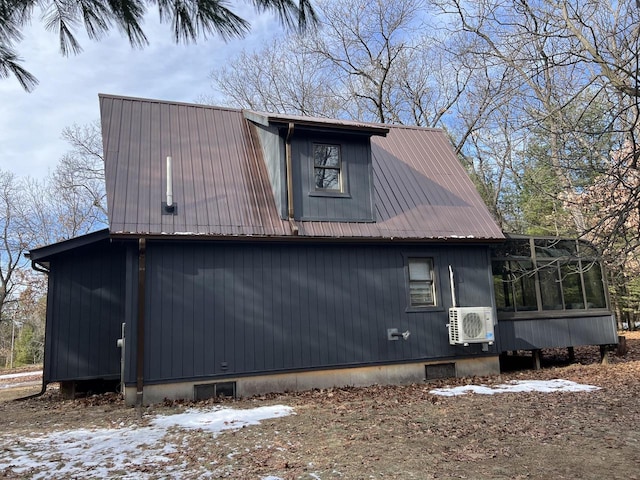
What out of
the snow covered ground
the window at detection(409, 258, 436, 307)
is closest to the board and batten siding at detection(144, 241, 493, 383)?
the window at detection(409, 258, 436, 307)

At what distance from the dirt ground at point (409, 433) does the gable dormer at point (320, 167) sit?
343 cm

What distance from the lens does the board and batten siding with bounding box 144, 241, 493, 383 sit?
26.5ft

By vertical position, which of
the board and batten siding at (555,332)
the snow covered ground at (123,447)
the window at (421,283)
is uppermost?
the window at (421,283)

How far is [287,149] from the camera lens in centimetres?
923

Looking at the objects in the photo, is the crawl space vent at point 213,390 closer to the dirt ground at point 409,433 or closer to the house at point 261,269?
the house at point 261,269

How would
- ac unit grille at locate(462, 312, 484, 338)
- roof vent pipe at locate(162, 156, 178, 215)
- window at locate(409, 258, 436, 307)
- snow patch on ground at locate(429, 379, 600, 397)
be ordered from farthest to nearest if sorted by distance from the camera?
1. window at locate(409, 258, 436, 307)
2. ac unit grille at locate(462, 312, 484, 338)
3. roof vent pipe at locate(162, 156, 178, 215)
4. snow patch on ground at locate(429, 379, 600, 397)

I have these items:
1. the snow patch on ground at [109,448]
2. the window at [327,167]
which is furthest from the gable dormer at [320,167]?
the snow patch on ground at [109,448]

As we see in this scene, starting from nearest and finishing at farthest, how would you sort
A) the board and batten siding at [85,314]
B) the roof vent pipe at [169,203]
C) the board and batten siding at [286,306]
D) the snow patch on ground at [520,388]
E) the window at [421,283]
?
the board and batten siding at [286,306] → the snow patch on ground at [520,388] → the roof vent pipe at [169,203] → the board and batten siding at [85,314] → the window at [421,283]

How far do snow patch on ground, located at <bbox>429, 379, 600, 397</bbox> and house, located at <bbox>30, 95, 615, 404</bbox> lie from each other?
961 mm

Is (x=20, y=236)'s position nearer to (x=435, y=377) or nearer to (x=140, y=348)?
(x=140, y=348)

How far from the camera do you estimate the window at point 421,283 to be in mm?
9758

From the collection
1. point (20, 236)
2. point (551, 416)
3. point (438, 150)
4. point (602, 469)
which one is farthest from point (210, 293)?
point (20, 236)

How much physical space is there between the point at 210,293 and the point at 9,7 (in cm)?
582

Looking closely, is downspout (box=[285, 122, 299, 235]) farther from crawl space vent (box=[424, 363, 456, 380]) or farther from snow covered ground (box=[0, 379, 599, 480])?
crawl space vent (box=[424, 363, 456, 380])
